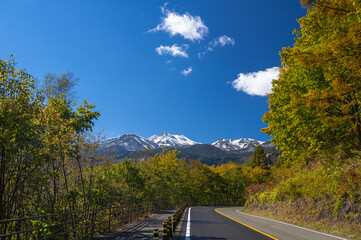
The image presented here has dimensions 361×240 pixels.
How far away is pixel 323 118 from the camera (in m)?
12.4

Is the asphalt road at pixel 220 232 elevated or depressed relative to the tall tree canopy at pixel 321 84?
depressed

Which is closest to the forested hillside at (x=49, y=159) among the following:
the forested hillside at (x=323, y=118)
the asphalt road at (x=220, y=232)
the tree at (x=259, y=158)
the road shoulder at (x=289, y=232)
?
the asphalt road at (x=220, y=232)

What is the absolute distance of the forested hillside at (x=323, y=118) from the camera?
9742mm

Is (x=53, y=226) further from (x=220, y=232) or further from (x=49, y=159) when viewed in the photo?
(x=220, y=232)

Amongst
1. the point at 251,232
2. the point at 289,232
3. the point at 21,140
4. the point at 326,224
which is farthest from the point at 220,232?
the point at 21,140

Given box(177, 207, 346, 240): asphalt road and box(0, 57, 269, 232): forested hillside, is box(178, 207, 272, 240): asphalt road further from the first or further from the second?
box(0, 57, 269, 232): forested hillside

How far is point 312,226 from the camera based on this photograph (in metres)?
12.9

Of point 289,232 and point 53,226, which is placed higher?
point 53,226

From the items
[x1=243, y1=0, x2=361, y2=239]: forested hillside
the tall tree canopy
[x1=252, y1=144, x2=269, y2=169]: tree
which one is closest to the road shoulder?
[x1=243, y1=0, x2=361, y2=239]: forested hillside

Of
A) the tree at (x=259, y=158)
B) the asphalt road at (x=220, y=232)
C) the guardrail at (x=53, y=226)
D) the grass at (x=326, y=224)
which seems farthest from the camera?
the tree at (x=259, y=158)

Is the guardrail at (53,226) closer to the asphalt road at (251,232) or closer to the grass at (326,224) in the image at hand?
the asphalt road at (251,232)

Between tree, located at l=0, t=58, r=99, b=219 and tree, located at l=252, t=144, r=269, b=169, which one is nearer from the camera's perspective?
tree, located at l=0, t=58, r=99, b=219

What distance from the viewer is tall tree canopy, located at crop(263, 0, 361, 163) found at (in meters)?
9.56

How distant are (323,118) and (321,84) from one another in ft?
10.3
